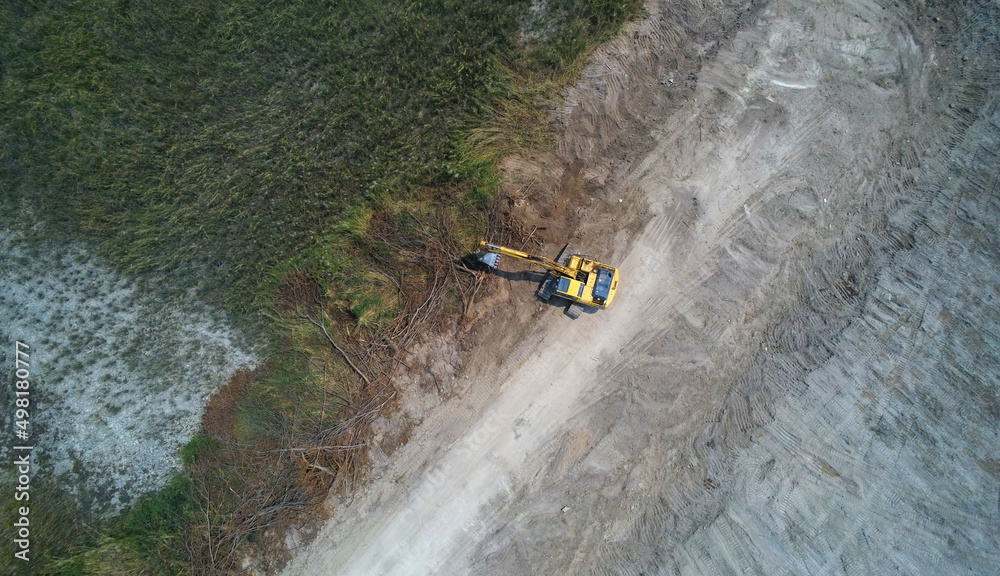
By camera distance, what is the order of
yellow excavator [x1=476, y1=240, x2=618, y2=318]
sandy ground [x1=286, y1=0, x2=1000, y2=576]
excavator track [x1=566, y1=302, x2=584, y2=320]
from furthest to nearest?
1. excavator track [x1=566, y1=302, x2=584, y2=320]
2. yellow excavator [x1=476, y1=240, x2=618, y2=318]
3. sandy ground [x1=286, y1=0, x2=1000, y2=576]

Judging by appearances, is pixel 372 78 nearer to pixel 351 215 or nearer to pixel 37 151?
pixel 351 215

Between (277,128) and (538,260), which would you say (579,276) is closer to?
(538,260)

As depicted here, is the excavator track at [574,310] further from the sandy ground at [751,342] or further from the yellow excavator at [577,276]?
the sandy ground at [751,342]

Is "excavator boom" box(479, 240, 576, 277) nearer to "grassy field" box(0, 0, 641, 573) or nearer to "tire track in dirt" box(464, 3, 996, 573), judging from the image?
"grassy field" box(0, 0, 641, 573)

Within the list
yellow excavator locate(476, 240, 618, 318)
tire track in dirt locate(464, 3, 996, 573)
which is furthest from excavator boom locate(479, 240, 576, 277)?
tire track in dirt locate(464, 3, 996, 573)

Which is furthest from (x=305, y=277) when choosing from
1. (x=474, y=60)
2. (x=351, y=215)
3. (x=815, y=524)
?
(x=815, y=524)

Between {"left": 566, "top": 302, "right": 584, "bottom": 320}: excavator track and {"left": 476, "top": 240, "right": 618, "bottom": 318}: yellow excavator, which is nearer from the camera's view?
{"left": 476, "top": 240, "right": 618, "bottom": 318}: yellow excavator
